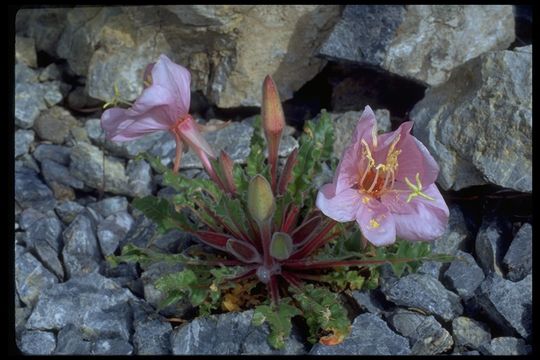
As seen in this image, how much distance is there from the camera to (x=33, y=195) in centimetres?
339

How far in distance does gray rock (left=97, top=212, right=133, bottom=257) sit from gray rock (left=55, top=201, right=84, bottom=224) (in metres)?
0.16

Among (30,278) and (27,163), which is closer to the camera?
(30,278)

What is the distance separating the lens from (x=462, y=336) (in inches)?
107

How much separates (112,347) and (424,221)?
1212mm

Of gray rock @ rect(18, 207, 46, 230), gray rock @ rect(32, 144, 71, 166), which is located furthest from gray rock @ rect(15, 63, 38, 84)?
gray rock @ rect(18, 207, 46, 230)

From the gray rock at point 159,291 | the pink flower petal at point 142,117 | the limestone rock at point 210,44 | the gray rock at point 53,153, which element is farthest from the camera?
the gray rock at point 53,153

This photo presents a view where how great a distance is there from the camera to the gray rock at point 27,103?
12.1 feet

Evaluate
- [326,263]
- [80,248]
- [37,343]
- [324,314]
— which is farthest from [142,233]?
[324,314]

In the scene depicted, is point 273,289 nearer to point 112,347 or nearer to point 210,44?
point 112,347

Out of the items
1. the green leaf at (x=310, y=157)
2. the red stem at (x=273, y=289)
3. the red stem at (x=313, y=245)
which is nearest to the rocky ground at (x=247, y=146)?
the red stem at (x=273, y=289)

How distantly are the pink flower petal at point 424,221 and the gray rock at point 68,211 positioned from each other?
5.18 feet

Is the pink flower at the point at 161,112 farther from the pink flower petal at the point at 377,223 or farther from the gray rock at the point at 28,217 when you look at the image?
the gray rock at the point at 28,217

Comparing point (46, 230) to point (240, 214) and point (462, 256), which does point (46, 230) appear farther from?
point (462, 256)

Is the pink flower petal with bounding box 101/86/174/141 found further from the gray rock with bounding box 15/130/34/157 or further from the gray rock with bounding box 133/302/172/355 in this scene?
the gray rock with bounding box 15/130/34/157
